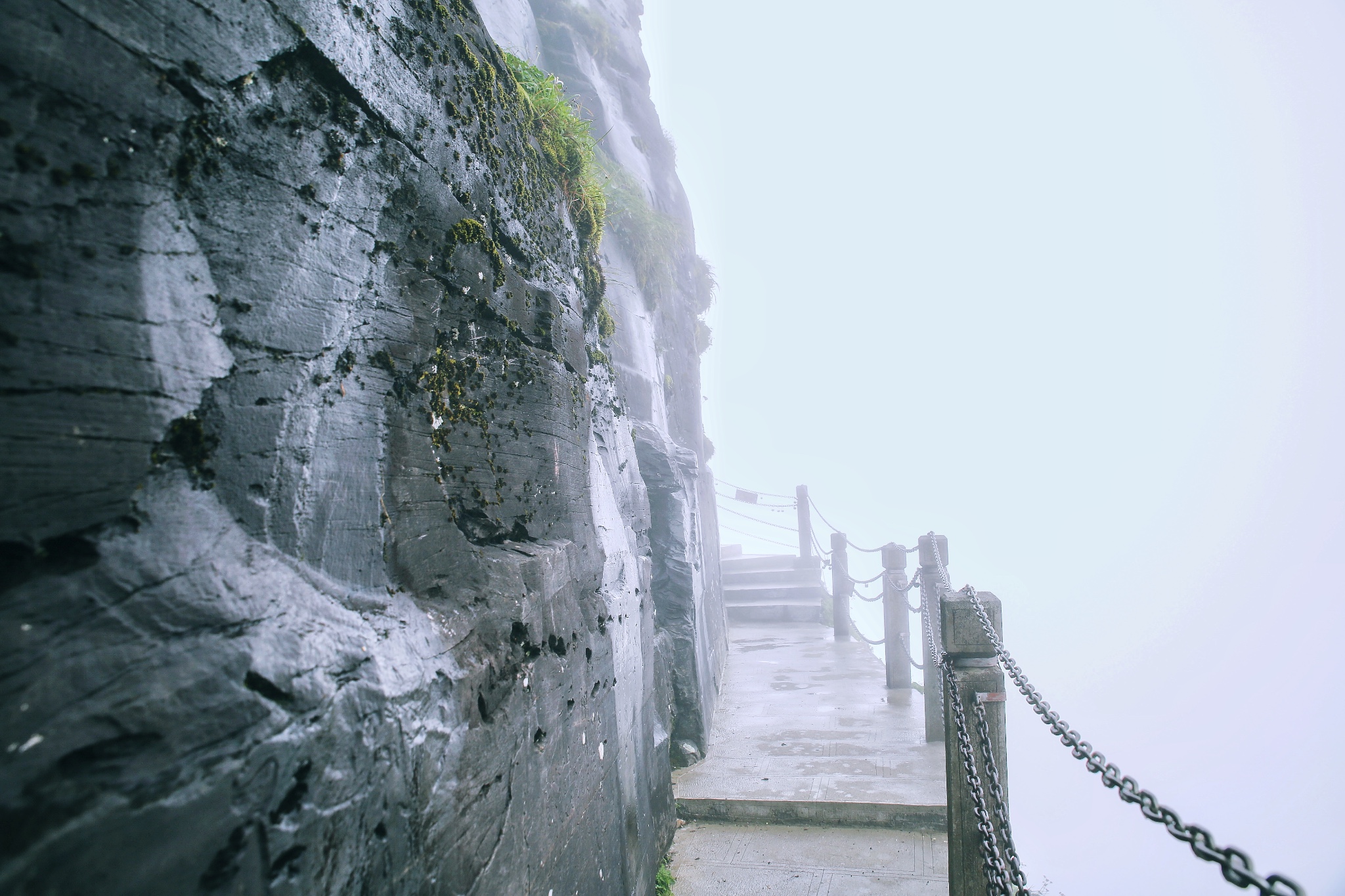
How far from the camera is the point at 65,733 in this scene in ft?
2.71

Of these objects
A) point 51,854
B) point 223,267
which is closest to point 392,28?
point 223,267

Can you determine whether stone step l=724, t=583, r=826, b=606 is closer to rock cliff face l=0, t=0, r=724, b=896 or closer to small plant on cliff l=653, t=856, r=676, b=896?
small plant on cliff l=653, t=856, r=676, b=896

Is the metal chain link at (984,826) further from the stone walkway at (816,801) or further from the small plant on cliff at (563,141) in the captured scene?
the small plant on cliff at (563,141)

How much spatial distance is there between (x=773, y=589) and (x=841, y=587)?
2.88 m

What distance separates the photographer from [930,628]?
527 centimetres

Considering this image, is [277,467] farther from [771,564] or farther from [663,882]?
[771,564]

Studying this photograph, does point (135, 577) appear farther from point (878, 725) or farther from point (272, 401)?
point (878, 725)

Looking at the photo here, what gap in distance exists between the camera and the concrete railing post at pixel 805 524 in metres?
15.0

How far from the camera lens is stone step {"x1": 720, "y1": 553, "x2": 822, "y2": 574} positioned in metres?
15.0

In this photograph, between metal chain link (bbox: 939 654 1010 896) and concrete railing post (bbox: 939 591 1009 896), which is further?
concrete railing post (bbox: 939 591 1009 896)

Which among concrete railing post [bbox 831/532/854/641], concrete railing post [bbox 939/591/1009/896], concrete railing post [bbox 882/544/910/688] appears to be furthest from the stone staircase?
concrete railing post [bbox 939/591/1009/896]

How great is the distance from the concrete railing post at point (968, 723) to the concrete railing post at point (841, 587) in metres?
7.66

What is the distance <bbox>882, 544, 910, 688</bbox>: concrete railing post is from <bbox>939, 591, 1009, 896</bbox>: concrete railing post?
14.2ft

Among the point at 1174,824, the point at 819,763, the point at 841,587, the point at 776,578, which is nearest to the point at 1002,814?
the point at 1174,824
